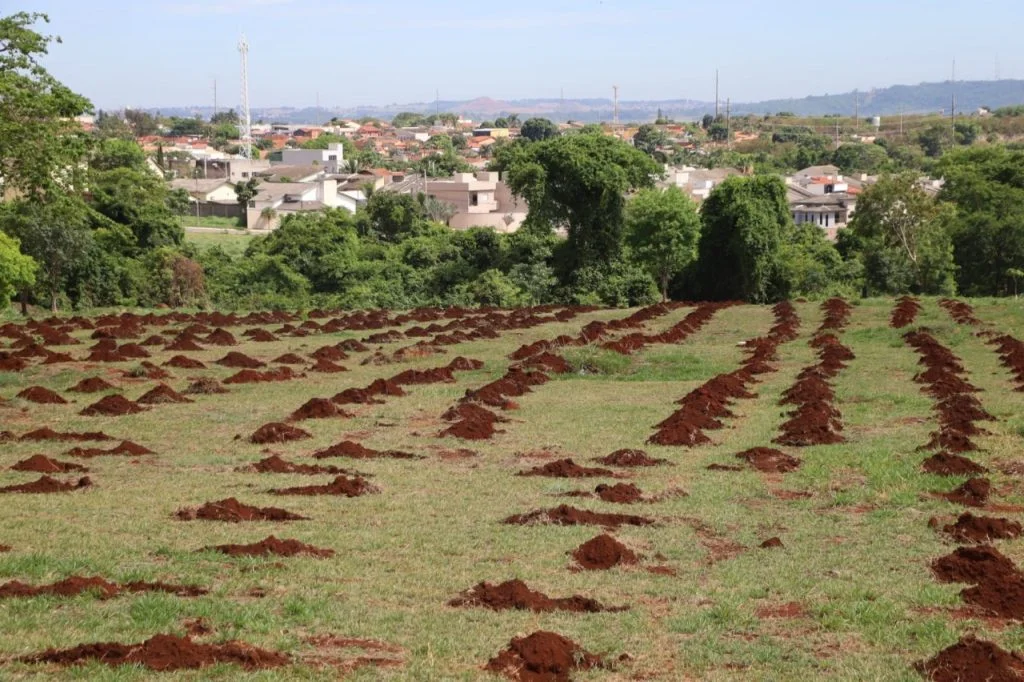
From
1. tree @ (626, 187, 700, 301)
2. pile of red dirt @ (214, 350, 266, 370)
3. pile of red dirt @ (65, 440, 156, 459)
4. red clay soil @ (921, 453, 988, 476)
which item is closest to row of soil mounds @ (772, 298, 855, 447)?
red clay soil @ (921, 453, 988, 476)

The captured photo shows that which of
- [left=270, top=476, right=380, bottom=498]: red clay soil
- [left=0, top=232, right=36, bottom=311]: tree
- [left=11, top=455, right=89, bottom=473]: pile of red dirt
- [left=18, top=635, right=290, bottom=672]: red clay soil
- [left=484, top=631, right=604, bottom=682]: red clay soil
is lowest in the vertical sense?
[left=11, top=455, right=89, bottom=473]: pile of red dirt

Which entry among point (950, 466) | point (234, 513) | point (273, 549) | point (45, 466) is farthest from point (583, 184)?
point (273, 549)

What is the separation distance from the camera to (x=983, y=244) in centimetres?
6275

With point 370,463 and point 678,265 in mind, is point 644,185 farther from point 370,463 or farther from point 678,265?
point 370,463

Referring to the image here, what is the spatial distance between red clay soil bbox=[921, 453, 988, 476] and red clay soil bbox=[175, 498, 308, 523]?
7960 mm

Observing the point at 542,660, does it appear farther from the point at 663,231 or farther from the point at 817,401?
the point at 663,231

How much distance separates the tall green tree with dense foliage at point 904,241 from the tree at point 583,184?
1072 centimetres

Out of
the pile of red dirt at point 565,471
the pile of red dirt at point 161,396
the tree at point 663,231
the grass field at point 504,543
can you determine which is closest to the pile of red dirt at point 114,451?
the grass field at point 504,543

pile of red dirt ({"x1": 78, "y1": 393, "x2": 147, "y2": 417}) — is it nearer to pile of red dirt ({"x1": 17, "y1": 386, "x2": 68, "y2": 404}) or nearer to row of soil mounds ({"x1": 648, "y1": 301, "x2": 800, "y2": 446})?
pile of red dirt ({"x1": 17, "y1": 386, "x2": 68, "y2": 404})

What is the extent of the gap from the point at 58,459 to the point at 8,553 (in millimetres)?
6100

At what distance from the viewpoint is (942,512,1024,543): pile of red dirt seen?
1316 cm

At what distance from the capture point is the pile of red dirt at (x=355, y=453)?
60.6 feet

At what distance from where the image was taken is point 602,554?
1232 centimetres

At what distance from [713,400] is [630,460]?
5.42 m
